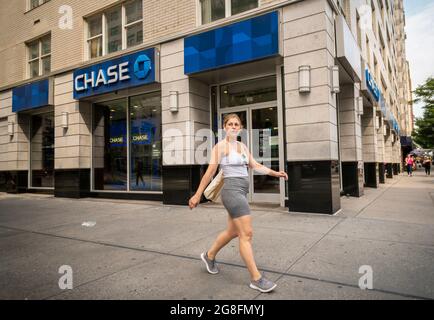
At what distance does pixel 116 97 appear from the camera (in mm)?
11305

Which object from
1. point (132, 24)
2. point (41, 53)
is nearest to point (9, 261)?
point (132, 24)

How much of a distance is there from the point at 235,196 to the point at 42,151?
13.7 metres

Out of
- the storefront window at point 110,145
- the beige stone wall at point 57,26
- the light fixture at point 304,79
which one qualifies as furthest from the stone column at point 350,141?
the storefront window at point 110,145

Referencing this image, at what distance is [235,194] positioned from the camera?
311 centimetres

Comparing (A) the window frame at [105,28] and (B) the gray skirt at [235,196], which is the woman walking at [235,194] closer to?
(B) the gray skirt at [235,196]

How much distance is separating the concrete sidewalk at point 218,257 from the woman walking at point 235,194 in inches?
8.5

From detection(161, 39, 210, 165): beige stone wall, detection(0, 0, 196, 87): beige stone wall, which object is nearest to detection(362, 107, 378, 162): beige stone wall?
detection(161, 39, 210, 165): beige stone wall

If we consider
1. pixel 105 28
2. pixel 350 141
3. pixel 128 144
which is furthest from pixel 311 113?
pixel 105 28

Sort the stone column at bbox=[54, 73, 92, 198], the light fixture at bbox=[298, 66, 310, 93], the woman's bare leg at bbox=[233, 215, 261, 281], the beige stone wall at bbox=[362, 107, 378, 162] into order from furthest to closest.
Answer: the beige stone wall at bbox=[362, 107, 378, 162] → the stone column at bbox=[54, 73, 92, 198] → the light fixture at bbox=[298, 66, 310, 93] → the woman's bare leg at bbox=[233, 215, 261, 281]

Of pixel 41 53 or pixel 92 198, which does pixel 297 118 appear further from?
pixel 41 53

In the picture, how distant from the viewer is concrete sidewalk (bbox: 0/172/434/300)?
302 cm

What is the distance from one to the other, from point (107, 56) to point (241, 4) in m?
4.93
